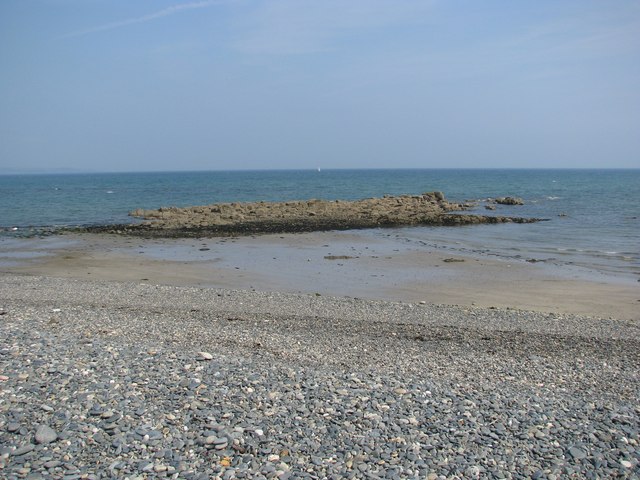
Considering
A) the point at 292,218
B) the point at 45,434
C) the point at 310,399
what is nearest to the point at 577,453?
the point at 310,399

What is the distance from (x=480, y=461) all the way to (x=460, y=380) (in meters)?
2.29

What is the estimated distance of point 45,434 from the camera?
Result: 18.7 feet

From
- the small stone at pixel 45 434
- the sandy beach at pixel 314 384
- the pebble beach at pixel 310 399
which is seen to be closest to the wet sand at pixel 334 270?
the sandy beach at pixel 314 384

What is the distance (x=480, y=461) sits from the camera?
565 cm

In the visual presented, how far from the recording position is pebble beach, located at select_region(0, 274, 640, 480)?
217 inches

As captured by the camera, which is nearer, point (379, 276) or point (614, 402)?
point (614, 402)

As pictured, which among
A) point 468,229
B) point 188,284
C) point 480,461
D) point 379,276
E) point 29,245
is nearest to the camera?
point 480,461

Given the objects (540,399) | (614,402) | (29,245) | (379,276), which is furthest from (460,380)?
(29,245)

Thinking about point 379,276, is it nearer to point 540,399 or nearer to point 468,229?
point 540,399

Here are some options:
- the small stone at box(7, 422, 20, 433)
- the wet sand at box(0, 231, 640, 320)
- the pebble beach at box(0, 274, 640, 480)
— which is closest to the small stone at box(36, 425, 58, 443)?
the pebble beach at box(0, 274, 640, 480)

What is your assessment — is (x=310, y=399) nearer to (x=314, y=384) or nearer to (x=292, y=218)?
(x=314, y=384)

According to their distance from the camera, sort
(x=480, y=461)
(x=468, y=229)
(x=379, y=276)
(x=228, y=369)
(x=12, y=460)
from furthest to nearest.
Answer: (x=468, y=229) → (x=379, y=276) → (x=228, y=369) → (x=480, y=461) → (x=12, y=460)

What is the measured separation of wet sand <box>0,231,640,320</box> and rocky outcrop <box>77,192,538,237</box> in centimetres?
331

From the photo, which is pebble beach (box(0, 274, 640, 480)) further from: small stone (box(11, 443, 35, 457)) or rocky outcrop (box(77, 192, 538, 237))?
rocky outcrop (box(77, 192, 538, 237))
